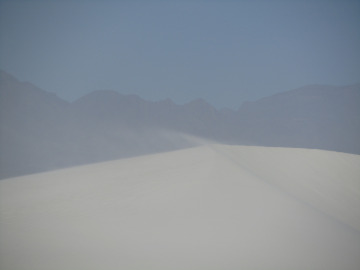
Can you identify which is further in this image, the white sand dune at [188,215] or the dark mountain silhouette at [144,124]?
the dark mountain silhouette at [144,124]

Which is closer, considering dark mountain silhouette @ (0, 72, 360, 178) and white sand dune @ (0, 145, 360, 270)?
white sand dune @ (0, 145, 360, 270)

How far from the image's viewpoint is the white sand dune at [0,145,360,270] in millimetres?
3041

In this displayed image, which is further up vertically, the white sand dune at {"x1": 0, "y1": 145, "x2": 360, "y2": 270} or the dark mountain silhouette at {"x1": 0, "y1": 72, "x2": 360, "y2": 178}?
the dark mountain silhouette at {"x1": 0, "y1": 72, "x2": 360, "y2": 178}

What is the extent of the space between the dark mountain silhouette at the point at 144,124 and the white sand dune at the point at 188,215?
43.8 ft

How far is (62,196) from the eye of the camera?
15.4 ft

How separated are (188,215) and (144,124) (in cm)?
1767

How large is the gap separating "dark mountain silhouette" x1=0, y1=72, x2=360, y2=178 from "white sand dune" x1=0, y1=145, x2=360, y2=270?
13.4m

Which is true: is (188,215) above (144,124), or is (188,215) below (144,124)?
below

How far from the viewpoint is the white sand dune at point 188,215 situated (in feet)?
9.98

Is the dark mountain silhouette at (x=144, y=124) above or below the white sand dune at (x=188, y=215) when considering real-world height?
above

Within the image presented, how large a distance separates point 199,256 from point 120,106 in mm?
19078

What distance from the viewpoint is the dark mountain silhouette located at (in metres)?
18.7

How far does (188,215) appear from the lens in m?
3.81

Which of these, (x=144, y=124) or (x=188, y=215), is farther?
(x=144, y=124)
